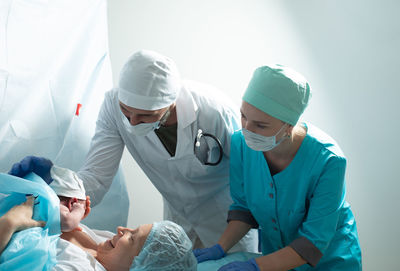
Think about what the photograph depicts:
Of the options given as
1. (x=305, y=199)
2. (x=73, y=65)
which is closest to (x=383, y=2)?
(x=305, y=199)

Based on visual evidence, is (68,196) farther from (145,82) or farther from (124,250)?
(145,82)

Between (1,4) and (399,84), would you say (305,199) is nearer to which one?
(399,84)

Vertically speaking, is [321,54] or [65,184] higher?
[321,54]

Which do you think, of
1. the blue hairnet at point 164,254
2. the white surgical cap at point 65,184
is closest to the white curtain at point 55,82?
the white surgical cap at point 65,184

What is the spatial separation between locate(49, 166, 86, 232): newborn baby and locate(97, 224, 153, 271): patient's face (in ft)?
0.52

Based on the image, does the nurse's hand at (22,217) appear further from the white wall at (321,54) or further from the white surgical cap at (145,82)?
the white wall at (321,54)

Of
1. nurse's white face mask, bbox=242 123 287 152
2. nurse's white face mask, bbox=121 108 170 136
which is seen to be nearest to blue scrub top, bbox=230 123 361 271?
nurse's white face mask, bbox=242 123 287 152

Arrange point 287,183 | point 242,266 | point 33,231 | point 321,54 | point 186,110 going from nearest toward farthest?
1. point 33,231
2. point 242,266
3. point 287,183
4. point 186,110
5. point 321,54

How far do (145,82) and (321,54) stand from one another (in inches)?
50.2

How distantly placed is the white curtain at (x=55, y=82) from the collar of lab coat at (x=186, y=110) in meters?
0.54

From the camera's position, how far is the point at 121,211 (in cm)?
225

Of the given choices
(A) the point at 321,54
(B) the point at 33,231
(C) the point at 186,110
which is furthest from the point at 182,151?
(A) the point at 321,54

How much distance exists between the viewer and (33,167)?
1.60 meters

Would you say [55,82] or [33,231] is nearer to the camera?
[33,231]
